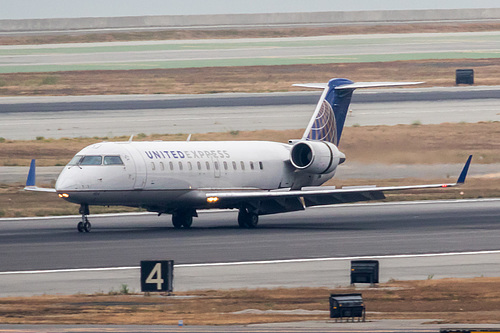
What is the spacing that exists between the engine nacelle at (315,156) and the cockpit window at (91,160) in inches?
343

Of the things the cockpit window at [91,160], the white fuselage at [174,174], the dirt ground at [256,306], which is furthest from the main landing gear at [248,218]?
the dirt ground at [256,306]

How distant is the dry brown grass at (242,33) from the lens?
333 ft

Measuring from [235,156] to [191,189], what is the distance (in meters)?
3.03

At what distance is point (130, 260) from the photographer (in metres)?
29.5

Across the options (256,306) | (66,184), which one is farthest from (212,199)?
(256,306)

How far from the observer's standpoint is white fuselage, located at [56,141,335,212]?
120ft

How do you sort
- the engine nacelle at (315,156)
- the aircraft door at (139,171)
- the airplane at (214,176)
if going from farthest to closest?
the engine nacelle at (315,156), the aircraft door at (139,171), the airplane at (214,176)

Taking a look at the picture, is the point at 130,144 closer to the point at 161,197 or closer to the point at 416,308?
the point at 161,197

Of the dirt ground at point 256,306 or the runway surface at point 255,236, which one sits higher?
the runway surface at point 255,236

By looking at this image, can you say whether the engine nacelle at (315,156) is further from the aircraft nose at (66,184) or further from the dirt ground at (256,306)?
the dirt ground at (256,306)

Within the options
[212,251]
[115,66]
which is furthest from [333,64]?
[212,251]

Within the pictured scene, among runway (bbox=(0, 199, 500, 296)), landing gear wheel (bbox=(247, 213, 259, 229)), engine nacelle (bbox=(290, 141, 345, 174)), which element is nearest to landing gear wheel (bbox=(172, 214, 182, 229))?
runway (bbox=(0, 199, 500, 296))

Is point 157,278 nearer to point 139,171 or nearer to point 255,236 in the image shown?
point 255,236

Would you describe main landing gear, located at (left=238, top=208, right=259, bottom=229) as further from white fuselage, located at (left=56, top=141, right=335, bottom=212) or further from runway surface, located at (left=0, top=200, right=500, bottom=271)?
white fuselage, located at (left=56, top=141, right=335, bottom=212)
